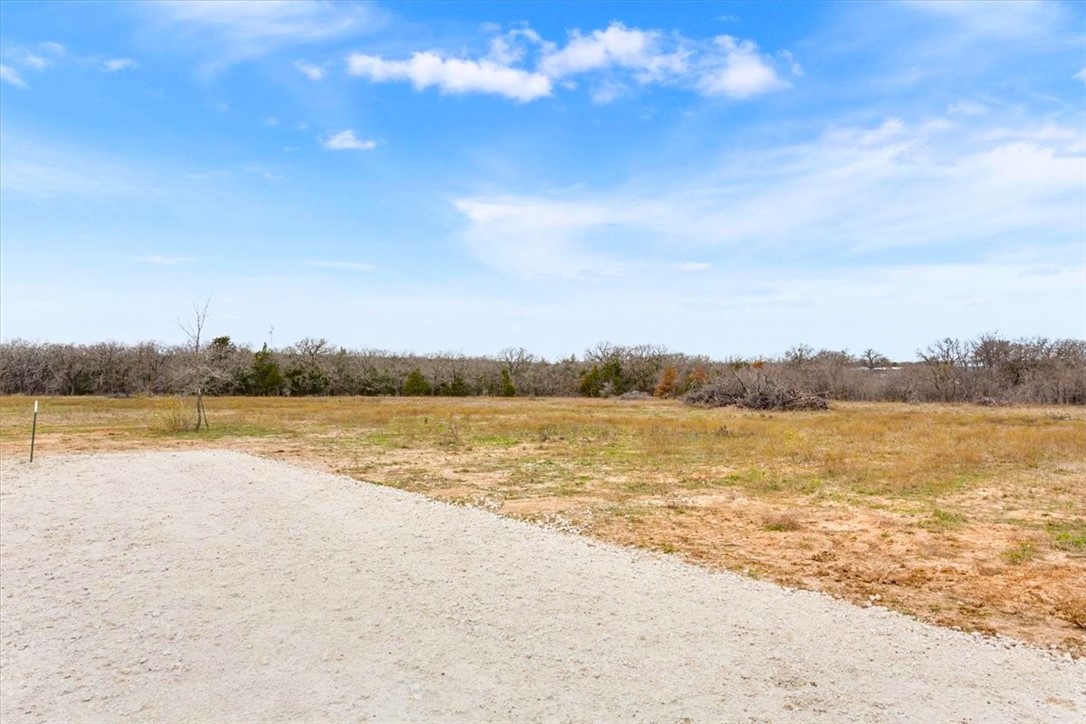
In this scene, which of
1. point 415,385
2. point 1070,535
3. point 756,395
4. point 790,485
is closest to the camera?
point 1070,535

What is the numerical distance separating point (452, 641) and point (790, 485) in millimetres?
7804

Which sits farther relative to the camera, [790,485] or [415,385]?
[415,385]

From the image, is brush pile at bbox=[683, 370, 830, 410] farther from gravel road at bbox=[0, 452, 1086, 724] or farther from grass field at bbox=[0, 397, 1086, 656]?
gravel road at bbox=[0, 452, 1086, 724]

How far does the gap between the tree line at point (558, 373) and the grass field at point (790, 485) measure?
15.3 m

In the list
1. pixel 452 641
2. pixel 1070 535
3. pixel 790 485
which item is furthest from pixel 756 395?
pixel 452 641

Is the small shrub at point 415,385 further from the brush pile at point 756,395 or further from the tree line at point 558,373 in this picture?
the brush pile at point 756,395

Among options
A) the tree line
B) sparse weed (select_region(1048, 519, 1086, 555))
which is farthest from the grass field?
the tree line

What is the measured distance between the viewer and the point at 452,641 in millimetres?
4902

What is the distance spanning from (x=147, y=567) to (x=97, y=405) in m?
30.1

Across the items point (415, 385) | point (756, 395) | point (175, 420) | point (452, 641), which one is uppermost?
point (415, 385)

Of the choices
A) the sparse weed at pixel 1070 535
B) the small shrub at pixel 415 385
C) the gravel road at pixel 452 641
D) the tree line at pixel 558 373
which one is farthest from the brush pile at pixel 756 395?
the gravel road at pixel 452 641

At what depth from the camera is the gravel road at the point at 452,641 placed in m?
4.08

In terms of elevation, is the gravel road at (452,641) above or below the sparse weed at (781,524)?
below

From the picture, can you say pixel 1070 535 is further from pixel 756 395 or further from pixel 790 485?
pixel 756 395
